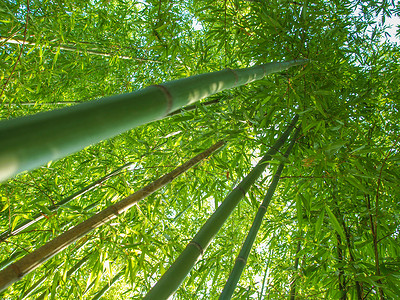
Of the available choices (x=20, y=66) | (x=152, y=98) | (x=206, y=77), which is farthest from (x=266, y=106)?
(x=20, y=66)

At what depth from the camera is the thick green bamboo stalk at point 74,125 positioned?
377 millimetres

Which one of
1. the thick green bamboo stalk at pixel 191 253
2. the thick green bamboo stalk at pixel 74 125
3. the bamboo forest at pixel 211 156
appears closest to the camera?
the thick green bamboo stalk at pixel 74 125

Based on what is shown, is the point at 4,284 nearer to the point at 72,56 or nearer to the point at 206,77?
the point at 206,77

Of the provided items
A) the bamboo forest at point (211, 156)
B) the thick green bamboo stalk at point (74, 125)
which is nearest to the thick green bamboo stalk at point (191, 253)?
the bamboo forest at point (211, 156)

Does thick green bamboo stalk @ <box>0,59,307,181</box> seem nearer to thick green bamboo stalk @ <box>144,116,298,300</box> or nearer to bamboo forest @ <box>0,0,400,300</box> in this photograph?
bamboo forest @ <box>0,0,400,300</box>

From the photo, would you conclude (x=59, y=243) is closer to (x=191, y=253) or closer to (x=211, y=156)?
(x=191, y=253)

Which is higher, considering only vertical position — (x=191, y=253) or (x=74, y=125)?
(x=191, y=253)

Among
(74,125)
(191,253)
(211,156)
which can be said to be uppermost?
(211,156)

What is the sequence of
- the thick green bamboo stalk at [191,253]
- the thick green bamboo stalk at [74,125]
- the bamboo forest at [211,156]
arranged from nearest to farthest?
1. the thick green bamboo stalk at [74,125]
2. the bamboo forest at [211,156]
3. the thick green bamboo stalk at [191,253]

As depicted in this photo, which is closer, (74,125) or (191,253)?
(74,125)

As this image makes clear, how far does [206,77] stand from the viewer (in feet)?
2.60

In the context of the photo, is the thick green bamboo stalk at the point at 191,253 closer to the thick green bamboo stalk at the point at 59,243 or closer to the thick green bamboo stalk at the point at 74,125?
the thick green bamboo stalk at the point at 59,243

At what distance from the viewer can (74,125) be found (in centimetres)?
44

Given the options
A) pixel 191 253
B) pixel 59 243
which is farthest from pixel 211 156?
pixel 59 243
